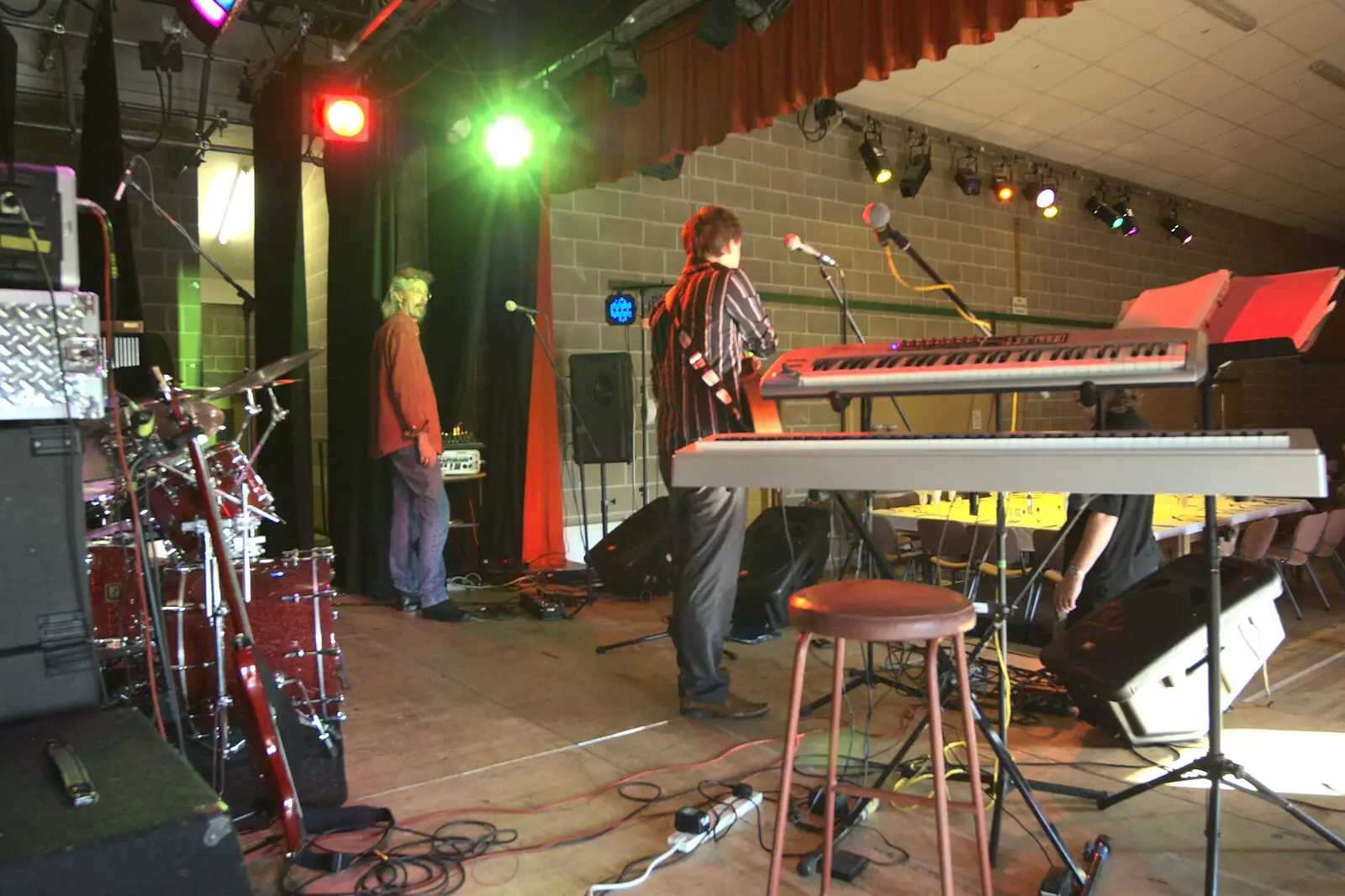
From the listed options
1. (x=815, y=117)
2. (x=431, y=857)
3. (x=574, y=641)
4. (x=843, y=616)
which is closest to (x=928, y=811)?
(x=843, y=616)

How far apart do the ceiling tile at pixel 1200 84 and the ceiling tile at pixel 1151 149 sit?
0.82 meters

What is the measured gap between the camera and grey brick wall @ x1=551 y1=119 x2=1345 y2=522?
6.25m

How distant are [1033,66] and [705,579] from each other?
17.0ft

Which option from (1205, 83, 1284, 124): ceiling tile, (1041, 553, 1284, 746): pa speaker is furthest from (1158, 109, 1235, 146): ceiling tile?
(1041, 553, 1284, 746): pa speaker

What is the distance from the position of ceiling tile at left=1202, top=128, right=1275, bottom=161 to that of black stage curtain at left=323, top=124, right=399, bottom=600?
7.11m

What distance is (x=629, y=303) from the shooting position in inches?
232

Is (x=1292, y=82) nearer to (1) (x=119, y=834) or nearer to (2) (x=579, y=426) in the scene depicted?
(2) (x=579, y=426)

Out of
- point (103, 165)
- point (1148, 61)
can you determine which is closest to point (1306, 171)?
point (1148, 61)

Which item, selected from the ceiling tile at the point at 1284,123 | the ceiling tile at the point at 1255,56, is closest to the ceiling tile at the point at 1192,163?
the ceiling tile at the point at 1284,123

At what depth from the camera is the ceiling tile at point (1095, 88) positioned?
6648mm

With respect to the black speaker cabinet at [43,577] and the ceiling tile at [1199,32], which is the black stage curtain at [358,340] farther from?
the ceiling tile at [1199,32]

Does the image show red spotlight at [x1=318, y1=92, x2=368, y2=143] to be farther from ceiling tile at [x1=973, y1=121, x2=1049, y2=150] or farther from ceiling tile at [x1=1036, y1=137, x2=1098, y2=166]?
ceiling tile at [x1=1036, y1=137, x2=1098, y2=166]

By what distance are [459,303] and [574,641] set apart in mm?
2367

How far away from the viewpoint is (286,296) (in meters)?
5.36
